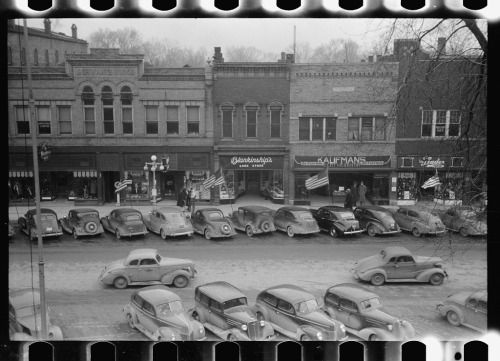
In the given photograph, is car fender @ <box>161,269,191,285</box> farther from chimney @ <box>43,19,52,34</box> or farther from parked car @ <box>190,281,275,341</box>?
chimney @ <box>43,19,52,34</box>

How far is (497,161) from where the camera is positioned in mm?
5199

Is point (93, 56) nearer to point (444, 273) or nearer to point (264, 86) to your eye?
point (264, 86)

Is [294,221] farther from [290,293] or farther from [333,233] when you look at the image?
[290,293]

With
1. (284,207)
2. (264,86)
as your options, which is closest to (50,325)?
(284,207)

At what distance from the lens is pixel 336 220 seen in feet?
23.2

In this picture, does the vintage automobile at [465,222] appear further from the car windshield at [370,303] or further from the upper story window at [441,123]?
the car windshield at [370,303]

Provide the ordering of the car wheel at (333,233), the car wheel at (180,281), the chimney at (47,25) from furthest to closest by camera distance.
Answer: the car wheel at (333,233) < the car wheel at (180,281) < the chimney at (47,25)

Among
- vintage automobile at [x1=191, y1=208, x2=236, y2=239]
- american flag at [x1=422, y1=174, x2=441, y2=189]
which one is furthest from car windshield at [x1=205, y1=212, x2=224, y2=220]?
american flag at [x1=422, y1=174, x2=441, y2=189]

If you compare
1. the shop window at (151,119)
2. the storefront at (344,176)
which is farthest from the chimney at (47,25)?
the storefront at (344,176)

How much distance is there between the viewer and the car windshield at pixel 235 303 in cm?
593

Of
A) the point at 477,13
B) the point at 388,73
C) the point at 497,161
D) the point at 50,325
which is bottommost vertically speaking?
the point at 50,325

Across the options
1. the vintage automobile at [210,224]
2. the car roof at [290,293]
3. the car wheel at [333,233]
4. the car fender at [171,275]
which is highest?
the vintage automobile at [210,224]

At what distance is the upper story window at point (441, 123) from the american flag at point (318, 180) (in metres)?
1.66
